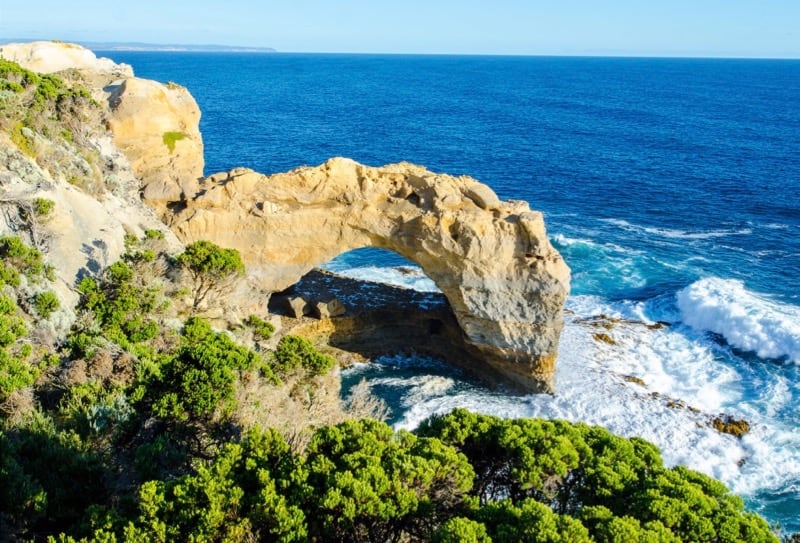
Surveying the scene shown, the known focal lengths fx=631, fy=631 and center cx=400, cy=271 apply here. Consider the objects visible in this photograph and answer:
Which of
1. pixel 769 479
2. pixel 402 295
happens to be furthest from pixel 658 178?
pixel 769 479

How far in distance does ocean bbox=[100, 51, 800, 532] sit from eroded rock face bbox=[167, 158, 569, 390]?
135 inches

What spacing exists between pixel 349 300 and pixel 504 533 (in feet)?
76.5

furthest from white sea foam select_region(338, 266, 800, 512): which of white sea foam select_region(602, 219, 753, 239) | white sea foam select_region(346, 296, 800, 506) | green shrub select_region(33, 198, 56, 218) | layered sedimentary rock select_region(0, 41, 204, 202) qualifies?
green shrub select_region(33, 198, 56, 218)

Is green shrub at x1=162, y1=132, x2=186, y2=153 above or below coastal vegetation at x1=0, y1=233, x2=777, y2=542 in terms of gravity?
above

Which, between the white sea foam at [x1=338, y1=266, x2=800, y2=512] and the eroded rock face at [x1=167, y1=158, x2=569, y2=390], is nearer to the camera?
the white sea foam at [x1=338, y1=266, x2=800, y2=512]

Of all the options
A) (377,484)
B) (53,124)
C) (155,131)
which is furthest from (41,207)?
(377,484)

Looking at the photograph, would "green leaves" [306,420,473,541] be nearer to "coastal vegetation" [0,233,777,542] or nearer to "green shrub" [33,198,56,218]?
"coastal vegetation" [0,233,777,542]

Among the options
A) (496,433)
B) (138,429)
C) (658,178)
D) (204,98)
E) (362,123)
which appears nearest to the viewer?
(496,433)

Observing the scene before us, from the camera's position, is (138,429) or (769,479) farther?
(769,479)

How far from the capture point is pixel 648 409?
2723cm

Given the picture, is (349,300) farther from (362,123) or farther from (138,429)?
(362,123)

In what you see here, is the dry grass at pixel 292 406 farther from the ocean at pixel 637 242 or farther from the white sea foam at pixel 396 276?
the white sea foam at pixel 396 276

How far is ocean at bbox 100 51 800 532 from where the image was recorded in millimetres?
27031

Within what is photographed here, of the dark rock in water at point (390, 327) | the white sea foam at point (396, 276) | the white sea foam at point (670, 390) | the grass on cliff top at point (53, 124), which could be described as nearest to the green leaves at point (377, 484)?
the white sea foam at point (670, 390)
